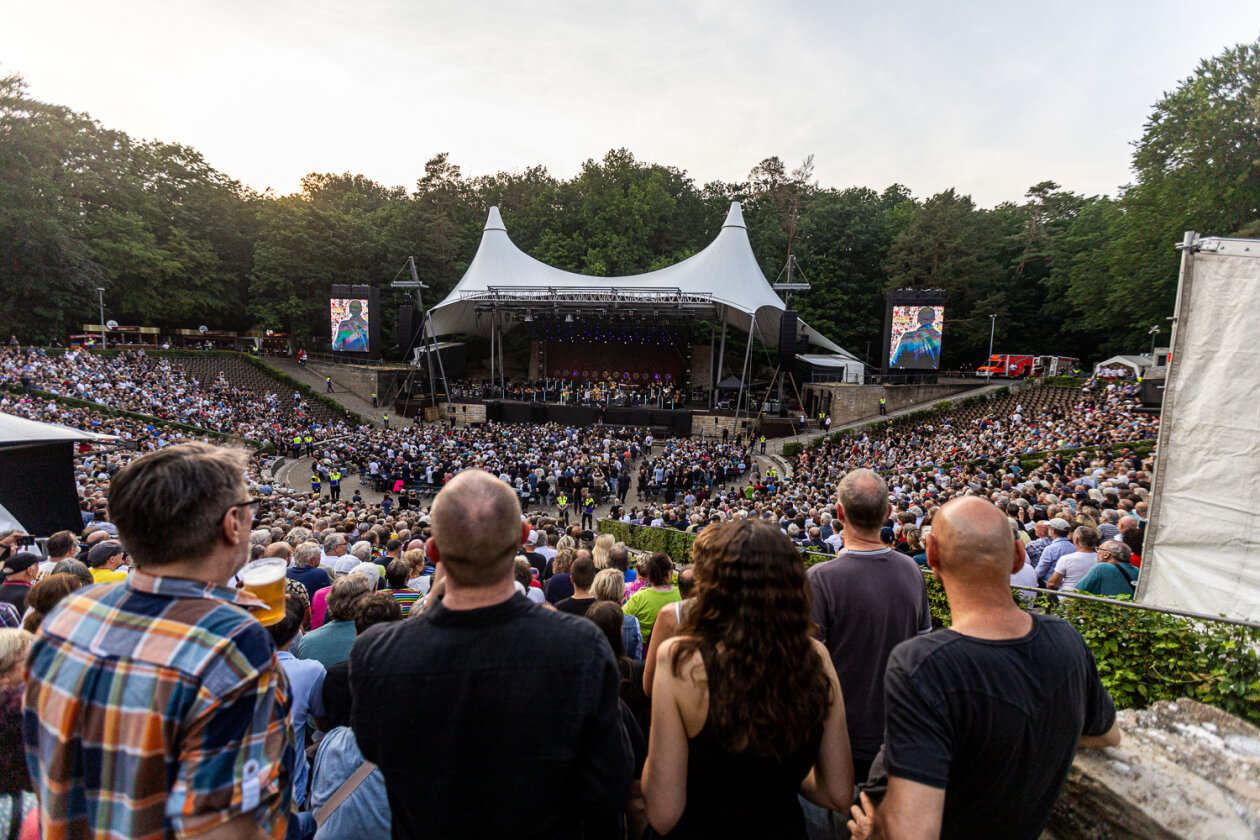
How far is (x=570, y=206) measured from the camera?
3519cm

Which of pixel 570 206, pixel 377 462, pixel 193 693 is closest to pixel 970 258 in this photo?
pixel 570 206

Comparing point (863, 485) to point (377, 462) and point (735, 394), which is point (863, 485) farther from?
point (735, 394)

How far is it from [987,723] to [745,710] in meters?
0.54

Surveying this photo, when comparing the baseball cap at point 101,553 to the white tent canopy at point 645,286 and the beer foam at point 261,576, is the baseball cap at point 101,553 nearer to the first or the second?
the beer foam at point 261,576

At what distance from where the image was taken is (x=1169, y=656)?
2.87 metres

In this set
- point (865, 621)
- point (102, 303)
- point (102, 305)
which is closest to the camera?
point (865, 621)

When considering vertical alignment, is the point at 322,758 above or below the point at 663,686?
below

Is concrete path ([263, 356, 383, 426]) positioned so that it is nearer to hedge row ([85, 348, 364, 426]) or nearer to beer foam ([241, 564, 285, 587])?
hedge row ([85, 348, 364, 426])

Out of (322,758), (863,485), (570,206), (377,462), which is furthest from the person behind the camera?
(570,206)

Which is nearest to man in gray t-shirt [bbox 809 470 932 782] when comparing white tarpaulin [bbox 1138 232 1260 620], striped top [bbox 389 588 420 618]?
striped top [bbox 389 588 420 618]

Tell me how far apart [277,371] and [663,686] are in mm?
30717

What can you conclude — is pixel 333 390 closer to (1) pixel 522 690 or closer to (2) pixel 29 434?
Answer: (2) pixel 29 434

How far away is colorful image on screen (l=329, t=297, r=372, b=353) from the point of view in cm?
2589

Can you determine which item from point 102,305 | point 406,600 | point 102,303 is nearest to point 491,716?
point 406,600
